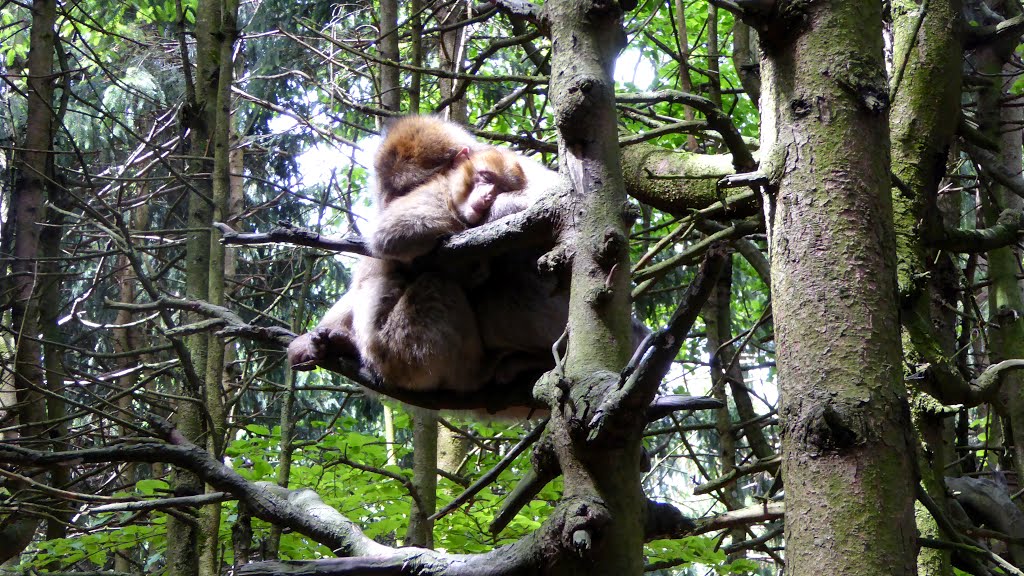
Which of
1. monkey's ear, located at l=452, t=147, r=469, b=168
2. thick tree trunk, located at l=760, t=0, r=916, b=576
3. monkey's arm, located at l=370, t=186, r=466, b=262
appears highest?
monkey's ear, located at l=452, t=147, r=469, b=168

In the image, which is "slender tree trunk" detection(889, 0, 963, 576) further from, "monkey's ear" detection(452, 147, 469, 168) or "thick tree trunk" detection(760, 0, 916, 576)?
"monkey's ear" detection(452, 147, 469, 168)

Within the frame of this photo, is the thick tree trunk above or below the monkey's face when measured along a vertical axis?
below

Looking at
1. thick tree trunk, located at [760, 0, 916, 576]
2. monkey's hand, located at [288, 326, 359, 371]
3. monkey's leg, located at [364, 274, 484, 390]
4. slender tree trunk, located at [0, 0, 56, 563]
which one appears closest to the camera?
thick tree trunk, located at [760, 0, 916, 576]

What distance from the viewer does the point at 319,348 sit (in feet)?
12.8

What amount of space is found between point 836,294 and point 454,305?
6.71ft

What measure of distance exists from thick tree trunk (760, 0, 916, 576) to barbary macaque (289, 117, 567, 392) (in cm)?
150

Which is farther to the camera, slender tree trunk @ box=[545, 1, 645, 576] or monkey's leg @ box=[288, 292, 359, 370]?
monkey's leg @ box=[288, 292, 359, 370]

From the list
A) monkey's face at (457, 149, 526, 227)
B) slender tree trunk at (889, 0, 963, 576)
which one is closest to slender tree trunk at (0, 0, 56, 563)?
monkey's face at (457, 149, 526, 227)

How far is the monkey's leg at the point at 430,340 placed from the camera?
3664mm

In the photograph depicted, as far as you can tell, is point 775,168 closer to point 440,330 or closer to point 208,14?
point 440,330

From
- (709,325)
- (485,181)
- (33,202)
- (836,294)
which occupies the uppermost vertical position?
(33,202)

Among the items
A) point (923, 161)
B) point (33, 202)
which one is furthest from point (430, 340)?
point (33, 202)

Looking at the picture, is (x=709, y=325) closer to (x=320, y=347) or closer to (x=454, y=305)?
(x=454, y=305)

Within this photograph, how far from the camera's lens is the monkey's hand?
378 cm
